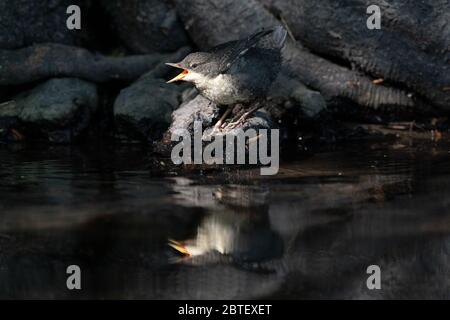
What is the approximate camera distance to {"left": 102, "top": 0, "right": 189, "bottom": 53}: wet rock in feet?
26.3

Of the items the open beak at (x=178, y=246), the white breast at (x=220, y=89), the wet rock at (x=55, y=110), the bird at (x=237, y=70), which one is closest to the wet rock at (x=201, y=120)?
the bird at (x=237, y=70)

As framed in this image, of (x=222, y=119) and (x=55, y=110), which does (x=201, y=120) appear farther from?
(x=55, y=110)

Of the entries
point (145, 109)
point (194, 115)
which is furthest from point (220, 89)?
point (145, 109)

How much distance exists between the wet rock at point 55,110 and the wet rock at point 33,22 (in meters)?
0.61

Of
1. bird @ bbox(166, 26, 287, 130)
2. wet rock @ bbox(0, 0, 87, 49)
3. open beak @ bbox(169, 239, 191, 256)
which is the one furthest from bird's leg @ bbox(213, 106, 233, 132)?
open beak @ bbox(169, 239, 191, 256)

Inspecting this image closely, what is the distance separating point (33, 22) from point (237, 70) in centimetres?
282

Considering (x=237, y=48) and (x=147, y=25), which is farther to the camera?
(x=147, y=25)

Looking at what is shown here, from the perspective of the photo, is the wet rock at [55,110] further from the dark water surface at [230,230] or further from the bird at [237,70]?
the bird at [237,70]

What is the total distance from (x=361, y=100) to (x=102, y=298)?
514 centimetres

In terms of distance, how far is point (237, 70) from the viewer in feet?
20.9

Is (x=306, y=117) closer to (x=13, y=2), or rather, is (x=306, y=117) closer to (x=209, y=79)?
(x=209, y=79)

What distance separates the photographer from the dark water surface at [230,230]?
11.4 ft

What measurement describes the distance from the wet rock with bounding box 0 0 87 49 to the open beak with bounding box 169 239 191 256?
468 centimetres
